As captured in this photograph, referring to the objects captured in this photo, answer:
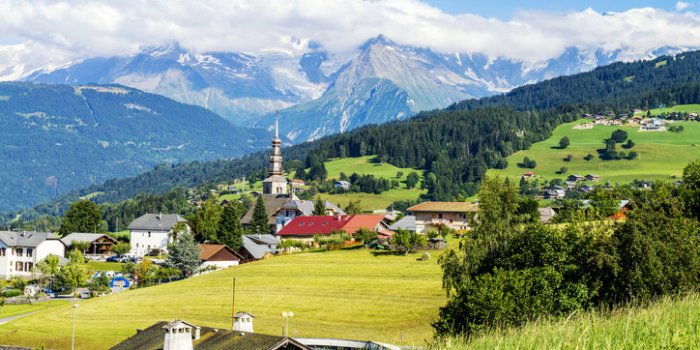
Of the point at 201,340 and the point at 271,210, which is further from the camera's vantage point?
the point at 271,210

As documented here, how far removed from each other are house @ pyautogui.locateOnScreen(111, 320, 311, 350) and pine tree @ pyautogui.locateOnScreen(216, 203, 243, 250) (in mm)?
68632

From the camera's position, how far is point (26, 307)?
3674 inches

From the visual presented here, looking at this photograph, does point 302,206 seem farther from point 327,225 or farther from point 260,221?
point 327,225

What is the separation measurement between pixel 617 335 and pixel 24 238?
455 feet

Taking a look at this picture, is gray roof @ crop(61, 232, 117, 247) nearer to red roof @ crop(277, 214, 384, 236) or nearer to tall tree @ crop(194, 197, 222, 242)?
tall tree @ crop(194, 197, 222, 242)

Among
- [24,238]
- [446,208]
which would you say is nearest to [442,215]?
[446,208]

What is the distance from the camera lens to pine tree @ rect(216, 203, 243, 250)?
123500 millimetres

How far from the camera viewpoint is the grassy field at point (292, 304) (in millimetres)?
62312

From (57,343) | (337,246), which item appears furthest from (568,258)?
(337,246)

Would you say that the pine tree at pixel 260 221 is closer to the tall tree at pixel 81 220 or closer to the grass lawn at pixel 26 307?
the tall tree at pixel 81 220

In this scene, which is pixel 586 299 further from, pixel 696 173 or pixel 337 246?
pixel 337 246

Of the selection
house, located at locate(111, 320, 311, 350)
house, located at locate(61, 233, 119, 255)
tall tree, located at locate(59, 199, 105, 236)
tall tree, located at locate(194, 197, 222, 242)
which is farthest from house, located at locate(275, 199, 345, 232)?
house, located at locate(111, 320, 311, 350)

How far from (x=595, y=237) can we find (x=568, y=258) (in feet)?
6.33

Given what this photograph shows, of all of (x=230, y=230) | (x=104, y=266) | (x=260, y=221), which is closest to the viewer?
(x=230, y=230)
